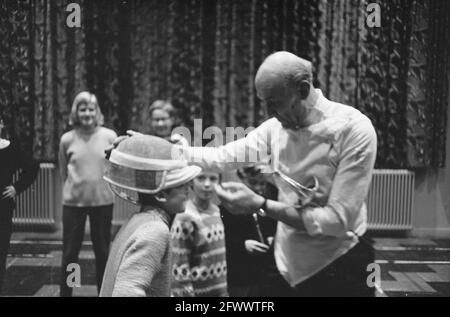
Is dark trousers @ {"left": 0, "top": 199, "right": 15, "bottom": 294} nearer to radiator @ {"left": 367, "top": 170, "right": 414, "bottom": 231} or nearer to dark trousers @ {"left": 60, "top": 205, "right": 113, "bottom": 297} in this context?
dark trousers @ {"left": 60, "top": 205, "right": 113, "bottom": 297}

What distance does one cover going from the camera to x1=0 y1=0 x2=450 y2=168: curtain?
2072mm

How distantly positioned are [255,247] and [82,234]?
2.66 ft

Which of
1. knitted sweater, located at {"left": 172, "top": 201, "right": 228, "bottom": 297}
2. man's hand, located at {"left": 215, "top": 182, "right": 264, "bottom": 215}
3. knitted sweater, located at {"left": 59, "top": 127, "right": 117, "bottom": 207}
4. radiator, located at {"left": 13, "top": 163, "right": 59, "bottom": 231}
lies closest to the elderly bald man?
man's hand, located at {"left": 215, "top": 182, "right": 264, "bottom": 215}

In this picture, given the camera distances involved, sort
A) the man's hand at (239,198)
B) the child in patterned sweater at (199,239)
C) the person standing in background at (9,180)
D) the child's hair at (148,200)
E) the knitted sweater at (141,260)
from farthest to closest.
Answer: the person standing in background at (9,180), the child in patterned sweater at (199,239), the man's hand at (239,198), the child's hair at (148,200), the knitted sweater at (141,260)

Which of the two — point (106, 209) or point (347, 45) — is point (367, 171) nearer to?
point (347, 45)

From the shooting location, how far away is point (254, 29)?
7.13 ft

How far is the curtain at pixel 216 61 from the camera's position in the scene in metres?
2.07

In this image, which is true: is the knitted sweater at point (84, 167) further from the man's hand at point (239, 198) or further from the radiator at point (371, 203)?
the man's hand at point (239, 198)

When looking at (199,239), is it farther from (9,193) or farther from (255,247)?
(9,193)

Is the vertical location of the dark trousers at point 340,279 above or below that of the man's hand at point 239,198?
below

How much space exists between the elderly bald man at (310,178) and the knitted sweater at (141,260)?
292mm

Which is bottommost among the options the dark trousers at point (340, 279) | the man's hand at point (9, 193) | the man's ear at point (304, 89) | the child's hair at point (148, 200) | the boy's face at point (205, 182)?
the dark trousers at point (340, 279)

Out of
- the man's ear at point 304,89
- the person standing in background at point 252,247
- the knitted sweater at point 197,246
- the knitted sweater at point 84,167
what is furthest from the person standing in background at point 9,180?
the man's ear at point 304,89

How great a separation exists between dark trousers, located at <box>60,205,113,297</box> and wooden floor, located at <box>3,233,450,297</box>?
3 centimetres
